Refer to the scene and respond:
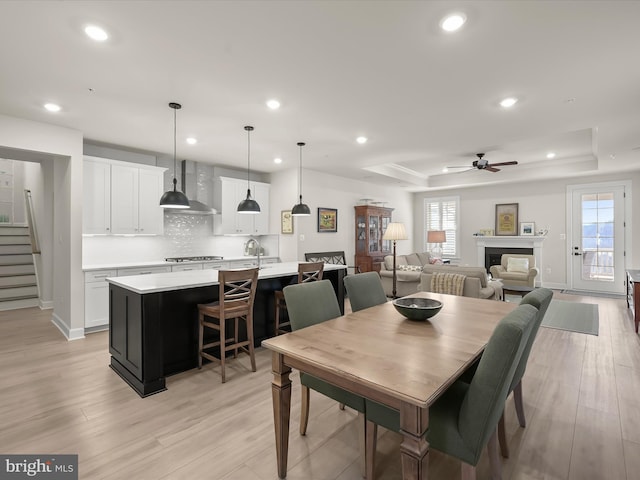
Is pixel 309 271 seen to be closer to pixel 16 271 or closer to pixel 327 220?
pixel 327 220

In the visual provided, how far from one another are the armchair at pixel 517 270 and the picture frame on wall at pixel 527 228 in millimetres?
687

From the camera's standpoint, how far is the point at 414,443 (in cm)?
121

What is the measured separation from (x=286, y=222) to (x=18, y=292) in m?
5.04

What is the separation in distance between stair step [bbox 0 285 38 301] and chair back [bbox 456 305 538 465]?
7.56 m

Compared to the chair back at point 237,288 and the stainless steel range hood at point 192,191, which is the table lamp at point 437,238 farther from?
the chair back at point 237,288

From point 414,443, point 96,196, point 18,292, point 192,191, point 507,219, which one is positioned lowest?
point 18,292

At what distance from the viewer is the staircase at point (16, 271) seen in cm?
588

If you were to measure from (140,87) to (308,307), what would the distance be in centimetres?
247

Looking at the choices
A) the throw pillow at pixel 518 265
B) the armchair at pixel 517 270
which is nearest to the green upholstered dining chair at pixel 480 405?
the armchair at pixel 517 270

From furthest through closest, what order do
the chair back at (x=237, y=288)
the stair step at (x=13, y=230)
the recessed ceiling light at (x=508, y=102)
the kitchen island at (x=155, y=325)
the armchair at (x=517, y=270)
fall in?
the stair step at (x=13, y=230)
the armchair at (x=517, y=270)
the recessed ceiling light at (x=508, y=102)
the chair back at (x=237, y=288)
the kitchen island at (x=155, y=325)

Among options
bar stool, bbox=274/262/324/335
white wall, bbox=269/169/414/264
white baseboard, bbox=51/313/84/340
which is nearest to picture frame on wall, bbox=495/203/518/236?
white wall, bbox=269/169/414/264

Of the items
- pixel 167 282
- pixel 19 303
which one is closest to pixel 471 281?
pixel 167 282

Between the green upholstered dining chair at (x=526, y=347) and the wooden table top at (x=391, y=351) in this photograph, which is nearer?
the wooden table top at (x=391, y=351)

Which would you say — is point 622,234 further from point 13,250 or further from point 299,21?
point 13,250
